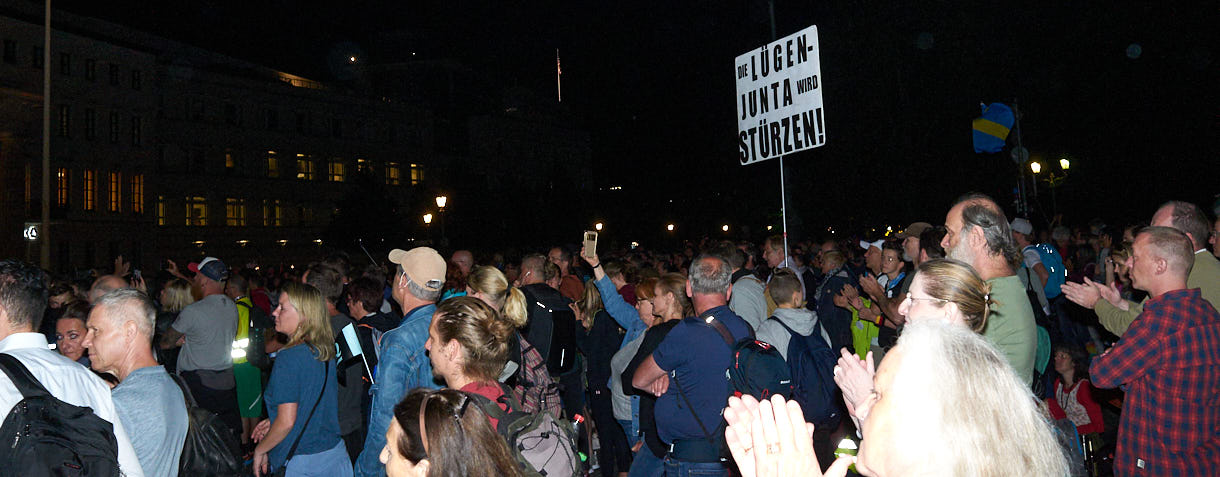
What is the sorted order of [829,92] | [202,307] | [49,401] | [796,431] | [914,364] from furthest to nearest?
[829,92] < [202,307] < [49,401] < [914,364] < [796,431]

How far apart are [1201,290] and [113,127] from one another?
51.6 meters

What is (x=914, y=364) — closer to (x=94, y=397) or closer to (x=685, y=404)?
(x=685, y=404)

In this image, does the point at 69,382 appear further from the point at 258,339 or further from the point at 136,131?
the point at 136,131

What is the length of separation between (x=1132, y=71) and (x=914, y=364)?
25.3 metres

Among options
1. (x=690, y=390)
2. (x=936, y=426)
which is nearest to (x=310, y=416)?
(x=690, y=390)

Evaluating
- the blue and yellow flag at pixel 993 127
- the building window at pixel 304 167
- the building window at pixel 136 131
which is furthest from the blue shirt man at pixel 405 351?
the building window at pixel 304 167

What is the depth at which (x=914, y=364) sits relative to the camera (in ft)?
6.72

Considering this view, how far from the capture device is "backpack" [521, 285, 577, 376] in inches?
303

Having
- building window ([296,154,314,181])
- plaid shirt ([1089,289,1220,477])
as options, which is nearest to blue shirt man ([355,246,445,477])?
plaid shirt ([1089,289,1220,477])

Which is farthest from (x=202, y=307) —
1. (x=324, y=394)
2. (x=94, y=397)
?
(x=94, y=397)

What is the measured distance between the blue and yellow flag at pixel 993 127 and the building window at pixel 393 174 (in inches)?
1828

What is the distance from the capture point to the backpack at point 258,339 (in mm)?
8484

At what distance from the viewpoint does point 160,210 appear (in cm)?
4800

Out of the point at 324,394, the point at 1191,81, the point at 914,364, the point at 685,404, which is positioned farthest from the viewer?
the point at 1191,81
